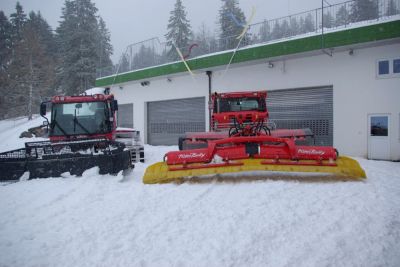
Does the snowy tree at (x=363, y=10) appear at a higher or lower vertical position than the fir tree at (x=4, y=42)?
lower

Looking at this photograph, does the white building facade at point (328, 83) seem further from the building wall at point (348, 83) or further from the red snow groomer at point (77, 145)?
the red snow groomer at point (77, 145)

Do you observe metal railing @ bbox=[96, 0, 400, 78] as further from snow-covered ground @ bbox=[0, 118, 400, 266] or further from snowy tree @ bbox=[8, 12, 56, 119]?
snowy tree @ bbox=[8, 12, 56, 119]

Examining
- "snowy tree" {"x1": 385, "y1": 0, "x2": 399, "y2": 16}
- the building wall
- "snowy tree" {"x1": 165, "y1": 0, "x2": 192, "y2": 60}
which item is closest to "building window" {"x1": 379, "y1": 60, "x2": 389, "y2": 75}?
the building wall

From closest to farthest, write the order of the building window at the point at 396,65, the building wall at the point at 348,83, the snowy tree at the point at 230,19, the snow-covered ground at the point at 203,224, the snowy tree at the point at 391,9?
the snow-covered ground at the point at 203,224 → the building window at the point at 396,65 → the building wall at the point at 348,83 → the snowy tree at the point at 391,9 → the snowy tree at the point at 230,19

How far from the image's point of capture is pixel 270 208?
4266mm

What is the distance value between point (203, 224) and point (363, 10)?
11.8 m

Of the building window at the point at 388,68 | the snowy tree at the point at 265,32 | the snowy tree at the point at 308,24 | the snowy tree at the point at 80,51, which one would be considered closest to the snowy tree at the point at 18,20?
the snowy tree at the point at 80,51

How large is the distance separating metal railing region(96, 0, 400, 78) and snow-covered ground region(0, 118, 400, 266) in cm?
836

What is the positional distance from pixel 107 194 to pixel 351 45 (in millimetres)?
9737

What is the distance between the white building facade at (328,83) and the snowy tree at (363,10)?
5.86 ft

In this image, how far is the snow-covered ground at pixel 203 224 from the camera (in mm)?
3029

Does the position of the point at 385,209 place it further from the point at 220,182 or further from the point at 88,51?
the point at 88,51

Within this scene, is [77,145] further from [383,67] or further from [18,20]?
[18,20]

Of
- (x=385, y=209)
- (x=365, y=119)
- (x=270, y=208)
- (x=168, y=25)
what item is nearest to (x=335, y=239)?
(x=270, y=208)
